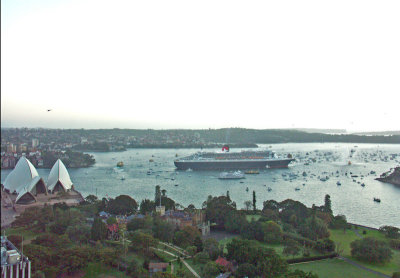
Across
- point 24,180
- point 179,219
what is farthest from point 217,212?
point 24,180

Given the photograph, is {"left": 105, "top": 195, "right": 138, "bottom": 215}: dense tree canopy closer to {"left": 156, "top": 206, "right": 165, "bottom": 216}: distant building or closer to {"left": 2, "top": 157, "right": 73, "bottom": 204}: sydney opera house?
{"left": 156, "top": 206, "right": 165, "bottom": 216}: distant building

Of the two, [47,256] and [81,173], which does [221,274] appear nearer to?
[47,256]

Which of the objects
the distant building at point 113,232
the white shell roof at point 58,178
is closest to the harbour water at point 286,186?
the white shell roof at point 58,178

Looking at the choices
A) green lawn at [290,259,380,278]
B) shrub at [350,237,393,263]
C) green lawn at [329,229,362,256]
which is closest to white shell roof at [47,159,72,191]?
green lawn at [329,229,362,256]

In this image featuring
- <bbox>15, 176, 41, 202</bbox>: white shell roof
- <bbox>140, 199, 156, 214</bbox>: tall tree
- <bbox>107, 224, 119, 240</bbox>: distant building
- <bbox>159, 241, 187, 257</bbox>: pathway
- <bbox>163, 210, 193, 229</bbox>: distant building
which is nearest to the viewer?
<bbox>159, 241, 187, 257</bbox>: pathway

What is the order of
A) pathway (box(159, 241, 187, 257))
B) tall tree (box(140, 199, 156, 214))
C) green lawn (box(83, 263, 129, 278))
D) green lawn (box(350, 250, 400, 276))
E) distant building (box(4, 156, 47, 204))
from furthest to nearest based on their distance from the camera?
distant building (box(4, 156, 47, 204)) → tall tree (box(140, 199, 156, 214)) → pathway (box(159, 241, 187, 257)) → green lawn (box(350, 250, 400, 276)) → green lawn (box(83, 263, 129, 278))

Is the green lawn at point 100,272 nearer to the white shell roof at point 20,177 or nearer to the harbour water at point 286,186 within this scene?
the harbour water at point 286,186

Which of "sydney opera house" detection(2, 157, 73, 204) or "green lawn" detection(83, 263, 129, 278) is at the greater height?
"sydney opera house" detection(2, 157, 73, 204)
